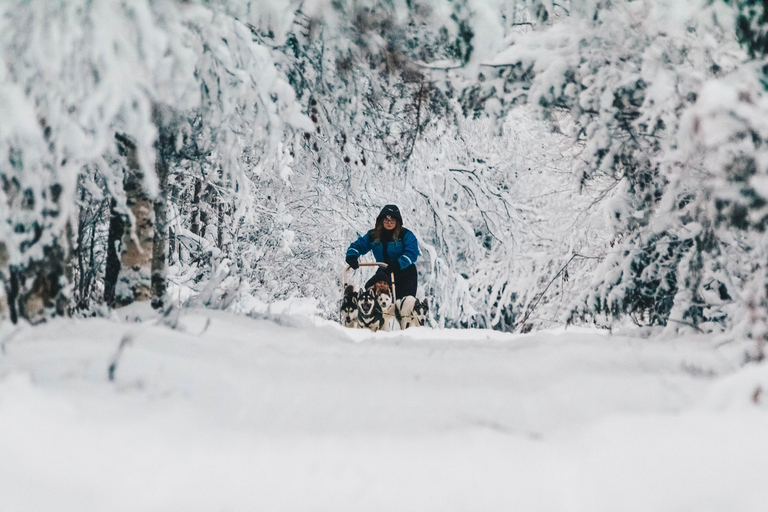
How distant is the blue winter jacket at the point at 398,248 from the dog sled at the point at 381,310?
0.85 feet

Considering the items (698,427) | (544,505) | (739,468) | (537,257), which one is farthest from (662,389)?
(537,257)

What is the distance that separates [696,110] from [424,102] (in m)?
1.67

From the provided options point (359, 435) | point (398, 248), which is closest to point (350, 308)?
point (398, 248)

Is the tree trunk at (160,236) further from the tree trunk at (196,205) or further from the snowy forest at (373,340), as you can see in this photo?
the tree trunk at (196,205)

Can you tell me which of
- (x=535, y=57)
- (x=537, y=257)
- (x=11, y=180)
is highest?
(x=535, y=57)

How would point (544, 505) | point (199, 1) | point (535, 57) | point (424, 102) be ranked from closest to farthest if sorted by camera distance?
point (544, 505) < point (199, 1) < point (535, 57) < point (424, 102)

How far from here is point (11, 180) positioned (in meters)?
2.05

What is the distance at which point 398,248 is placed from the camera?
6.30 m

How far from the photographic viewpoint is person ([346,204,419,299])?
6.11 m

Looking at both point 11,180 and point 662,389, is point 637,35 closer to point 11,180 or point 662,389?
point 662,389

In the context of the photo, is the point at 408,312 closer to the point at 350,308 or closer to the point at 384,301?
the point at 384,301

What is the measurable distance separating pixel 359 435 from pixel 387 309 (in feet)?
13.6

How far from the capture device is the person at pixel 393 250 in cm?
611

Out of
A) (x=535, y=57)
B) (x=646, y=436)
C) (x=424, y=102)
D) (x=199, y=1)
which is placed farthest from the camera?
(x=424, y=102)
